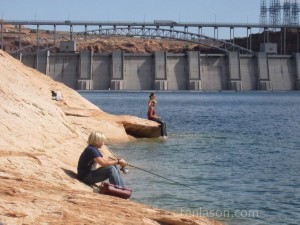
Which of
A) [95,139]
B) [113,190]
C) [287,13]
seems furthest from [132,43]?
[113,190]

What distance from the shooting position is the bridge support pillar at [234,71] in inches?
4685

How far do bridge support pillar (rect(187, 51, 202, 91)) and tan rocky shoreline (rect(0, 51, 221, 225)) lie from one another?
102114 mm

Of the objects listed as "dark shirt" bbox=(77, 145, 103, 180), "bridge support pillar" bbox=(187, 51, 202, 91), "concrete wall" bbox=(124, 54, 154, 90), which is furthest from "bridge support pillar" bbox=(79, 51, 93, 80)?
"dark shirt" bbox=(77, 145, 103, 180)

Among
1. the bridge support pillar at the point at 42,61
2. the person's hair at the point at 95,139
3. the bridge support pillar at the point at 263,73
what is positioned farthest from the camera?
the bridge support pillar at the point at 263,73

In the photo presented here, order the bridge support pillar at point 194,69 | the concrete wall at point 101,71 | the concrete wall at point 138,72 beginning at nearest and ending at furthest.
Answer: the bridge support pillar at point 194,69, the concrete wall at point 138,72, the concrete wall at point 101,71

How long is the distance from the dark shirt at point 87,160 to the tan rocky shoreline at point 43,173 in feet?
0.68

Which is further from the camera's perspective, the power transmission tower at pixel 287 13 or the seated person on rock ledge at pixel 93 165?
the power transmission tower at pixel 287 13

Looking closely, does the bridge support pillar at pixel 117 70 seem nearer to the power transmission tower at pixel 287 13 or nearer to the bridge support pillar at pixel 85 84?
the bridge support pillar at pixel 85 84

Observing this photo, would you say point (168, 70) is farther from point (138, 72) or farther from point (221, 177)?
point (221, 177)

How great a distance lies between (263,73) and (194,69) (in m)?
15.3

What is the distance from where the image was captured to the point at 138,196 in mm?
12531

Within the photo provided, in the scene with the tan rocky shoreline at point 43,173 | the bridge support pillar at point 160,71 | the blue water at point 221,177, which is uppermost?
the bridge support pillar at point 160,71

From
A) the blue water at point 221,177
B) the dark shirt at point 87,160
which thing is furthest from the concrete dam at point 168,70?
the dark shirt at point 87,160

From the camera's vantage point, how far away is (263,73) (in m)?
121
